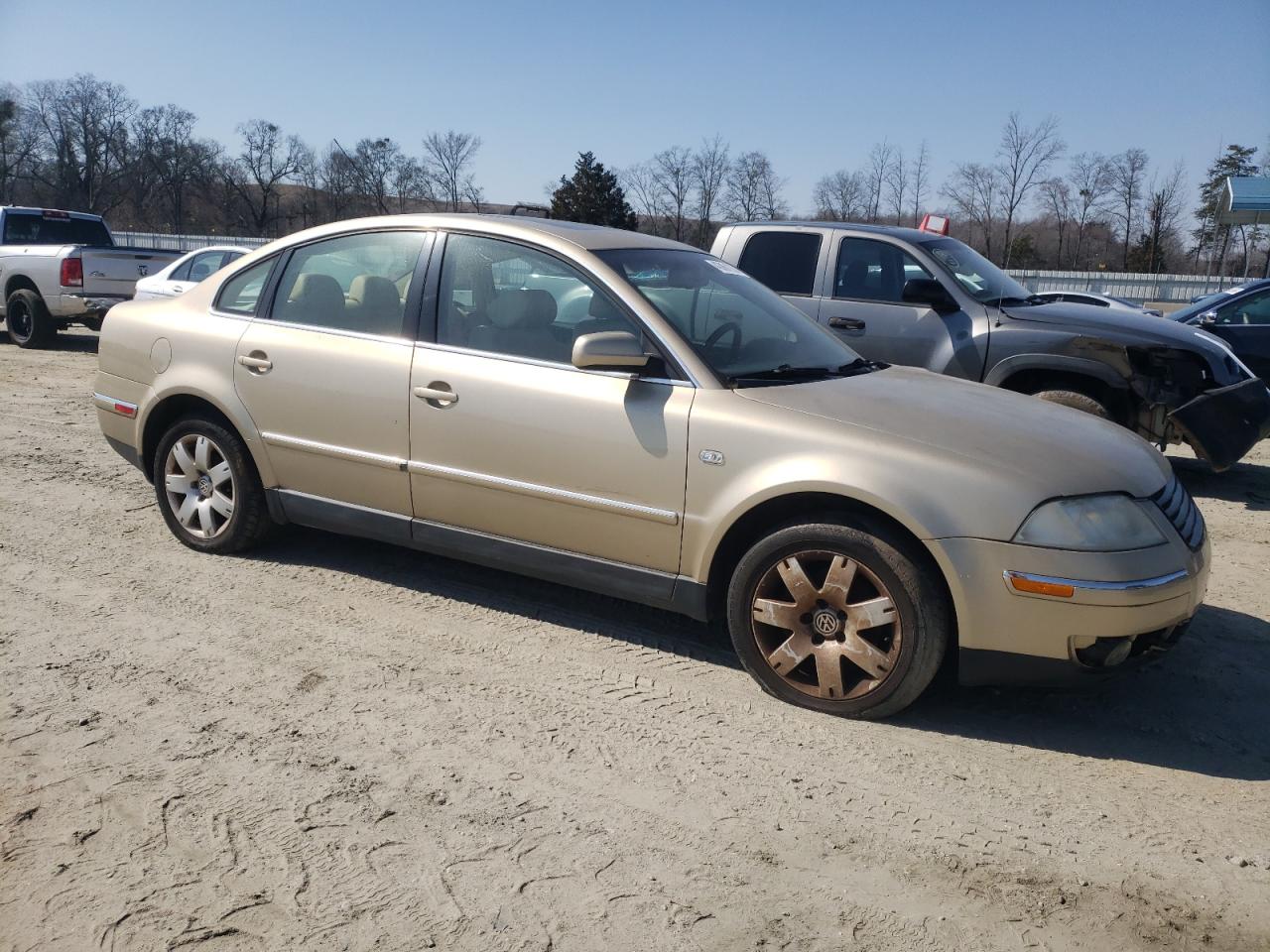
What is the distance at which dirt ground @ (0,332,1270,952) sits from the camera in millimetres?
2582

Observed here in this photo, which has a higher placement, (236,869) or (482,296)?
(482,296)

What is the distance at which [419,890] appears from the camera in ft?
8.68

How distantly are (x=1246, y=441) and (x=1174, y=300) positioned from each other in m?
35.7

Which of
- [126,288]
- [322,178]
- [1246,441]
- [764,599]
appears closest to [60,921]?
[764,599]

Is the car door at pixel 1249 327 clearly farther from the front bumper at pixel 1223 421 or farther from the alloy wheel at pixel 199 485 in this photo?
the alloy wheel at pixel 199 485

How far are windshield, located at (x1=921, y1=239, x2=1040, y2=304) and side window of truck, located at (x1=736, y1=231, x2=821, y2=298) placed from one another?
0.89 m

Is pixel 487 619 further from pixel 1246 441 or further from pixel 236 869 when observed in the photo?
pixel 1246 441

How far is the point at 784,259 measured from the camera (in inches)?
330

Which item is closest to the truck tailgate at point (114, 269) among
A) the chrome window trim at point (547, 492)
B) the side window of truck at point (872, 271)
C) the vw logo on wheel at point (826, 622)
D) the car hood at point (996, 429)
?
the side window of truck at point (872, 271)

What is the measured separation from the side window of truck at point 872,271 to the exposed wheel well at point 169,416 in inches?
193

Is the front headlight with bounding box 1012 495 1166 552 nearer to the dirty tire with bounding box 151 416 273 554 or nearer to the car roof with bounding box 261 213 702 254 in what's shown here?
the car roof with bounding box 261 213 702 254

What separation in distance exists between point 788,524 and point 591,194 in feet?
164

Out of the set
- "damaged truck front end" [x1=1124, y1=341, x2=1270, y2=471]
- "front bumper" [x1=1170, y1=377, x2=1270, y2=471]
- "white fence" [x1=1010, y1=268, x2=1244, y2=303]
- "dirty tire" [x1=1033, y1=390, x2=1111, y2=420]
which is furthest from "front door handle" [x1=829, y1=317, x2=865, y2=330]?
"white fence" [x1=1010, y1=268, x2=1244, y2=303]

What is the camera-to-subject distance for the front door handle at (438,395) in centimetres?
437
